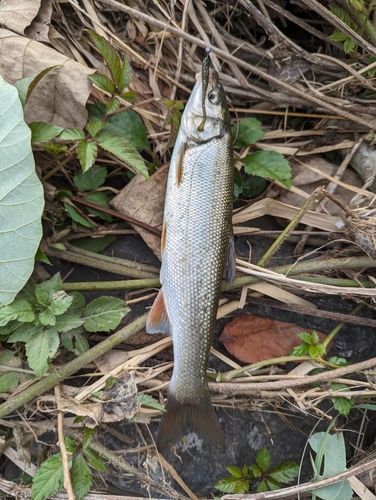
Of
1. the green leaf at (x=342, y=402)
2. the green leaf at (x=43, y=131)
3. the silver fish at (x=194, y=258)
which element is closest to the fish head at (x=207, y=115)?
the silver fish at (x=194, y=258)

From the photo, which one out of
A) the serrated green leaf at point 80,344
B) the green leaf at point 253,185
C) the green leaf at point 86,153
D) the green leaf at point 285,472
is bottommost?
the green leaf at point 285,472

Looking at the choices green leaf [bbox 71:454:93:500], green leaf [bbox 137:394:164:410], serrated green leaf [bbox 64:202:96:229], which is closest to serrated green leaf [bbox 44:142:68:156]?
serrated green leaf [bbox 64:202:96:229]

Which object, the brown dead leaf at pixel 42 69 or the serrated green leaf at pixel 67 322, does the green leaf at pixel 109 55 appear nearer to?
the brown dead leaf at pixel 42 69

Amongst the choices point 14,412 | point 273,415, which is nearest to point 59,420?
point 14,412

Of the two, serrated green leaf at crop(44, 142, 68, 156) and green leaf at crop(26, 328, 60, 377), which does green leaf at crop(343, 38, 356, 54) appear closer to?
serrated green leaf at crop(44, 142, 68, 156)

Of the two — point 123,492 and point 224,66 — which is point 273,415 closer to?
point 123,492

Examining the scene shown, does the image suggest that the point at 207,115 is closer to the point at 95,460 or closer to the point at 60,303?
the point at 60,303
